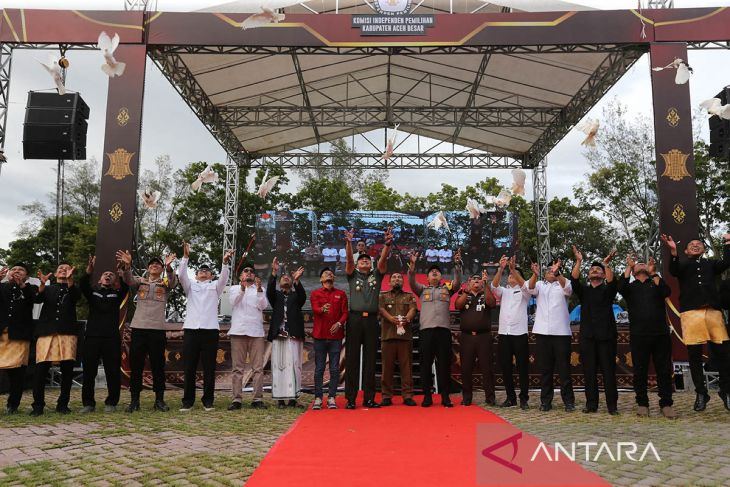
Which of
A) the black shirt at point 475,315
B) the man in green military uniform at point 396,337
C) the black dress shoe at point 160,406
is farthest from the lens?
the black shirt at point 475,315

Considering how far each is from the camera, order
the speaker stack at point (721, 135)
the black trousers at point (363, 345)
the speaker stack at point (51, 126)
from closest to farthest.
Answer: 1. the black trousers at point (363, 345)
2. the speaker stack at point (721, 135)
3. the speaker stack at point (51, 126)

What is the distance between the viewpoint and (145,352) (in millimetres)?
5652

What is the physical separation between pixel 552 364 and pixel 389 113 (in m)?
8.18

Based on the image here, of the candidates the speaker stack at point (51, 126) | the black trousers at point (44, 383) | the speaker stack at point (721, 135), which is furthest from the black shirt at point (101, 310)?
the speaker stack at point (721, 135)

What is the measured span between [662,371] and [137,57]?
7582 mm

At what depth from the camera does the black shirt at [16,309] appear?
5281 mm

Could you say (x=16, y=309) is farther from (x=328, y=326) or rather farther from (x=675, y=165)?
(x=675, y=165)

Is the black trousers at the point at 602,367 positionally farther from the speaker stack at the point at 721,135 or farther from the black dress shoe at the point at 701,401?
the speaker stack at the point at 721,135

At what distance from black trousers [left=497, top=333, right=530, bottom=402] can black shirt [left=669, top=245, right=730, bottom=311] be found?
1.58m

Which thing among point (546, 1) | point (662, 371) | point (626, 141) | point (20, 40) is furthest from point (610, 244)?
point (20, 40)

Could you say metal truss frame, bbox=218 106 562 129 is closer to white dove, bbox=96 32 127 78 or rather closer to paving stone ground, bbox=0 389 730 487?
white dove, bbox=96 32 127 78

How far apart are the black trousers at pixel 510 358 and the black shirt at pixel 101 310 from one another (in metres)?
3.94

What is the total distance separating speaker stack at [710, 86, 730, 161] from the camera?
7164 mm

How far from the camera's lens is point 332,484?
2715 mm
